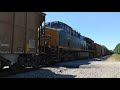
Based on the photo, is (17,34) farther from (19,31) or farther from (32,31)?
(32,31)

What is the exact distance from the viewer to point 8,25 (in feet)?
35.2

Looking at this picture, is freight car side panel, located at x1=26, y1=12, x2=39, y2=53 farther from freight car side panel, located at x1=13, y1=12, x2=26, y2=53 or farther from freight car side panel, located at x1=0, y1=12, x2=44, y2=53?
freight car side panel, located at x1=13, y1=12, x2=26, y2=53

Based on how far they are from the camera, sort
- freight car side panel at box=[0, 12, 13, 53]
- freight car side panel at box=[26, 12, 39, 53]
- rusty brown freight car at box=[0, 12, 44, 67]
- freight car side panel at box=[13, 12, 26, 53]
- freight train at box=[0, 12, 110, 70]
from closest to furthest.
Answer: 1. freight car side panel at box=[0, 12, 13, 53]
2. rusty brown freight car at box=[0, 12, 44, 67]
3. freight train at box=[0, 12, 110, 70]
4. freight car side panel at box=[13, 12, 26, 53]
5. freight car side panel at box=[26, 12, 39, 53]

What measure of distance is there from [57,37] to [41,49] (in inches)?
180

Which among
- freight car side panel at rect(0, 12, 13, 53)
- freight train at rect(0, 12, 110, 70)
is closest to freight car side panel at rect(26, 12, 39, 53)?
freight train at rect(0, 12, 110, 70)

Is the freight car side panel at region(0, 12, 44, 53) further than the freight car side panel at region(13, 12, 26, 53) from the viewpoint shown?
No

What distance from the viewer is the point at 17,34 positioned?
11.6 m

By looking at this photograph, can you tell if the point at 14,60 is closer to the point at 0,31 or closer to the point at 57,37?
the point at 0,31

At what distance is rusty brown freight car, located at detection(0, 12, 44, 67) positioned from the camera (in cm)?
1034

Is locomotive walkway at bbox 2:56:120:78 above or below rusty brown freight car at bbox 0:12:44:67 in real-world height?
below

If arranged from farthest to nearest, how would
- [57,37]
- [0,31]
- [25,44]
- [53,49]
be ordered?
[57,37]
[53,49]
[25,44]
[0,31]

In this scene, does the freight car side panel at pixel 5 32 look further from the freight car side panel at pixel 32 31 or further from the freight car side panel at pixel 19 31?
the freight car side panel at pixel 32 31

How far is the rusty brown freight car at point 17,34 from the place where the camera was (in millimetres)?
10336
